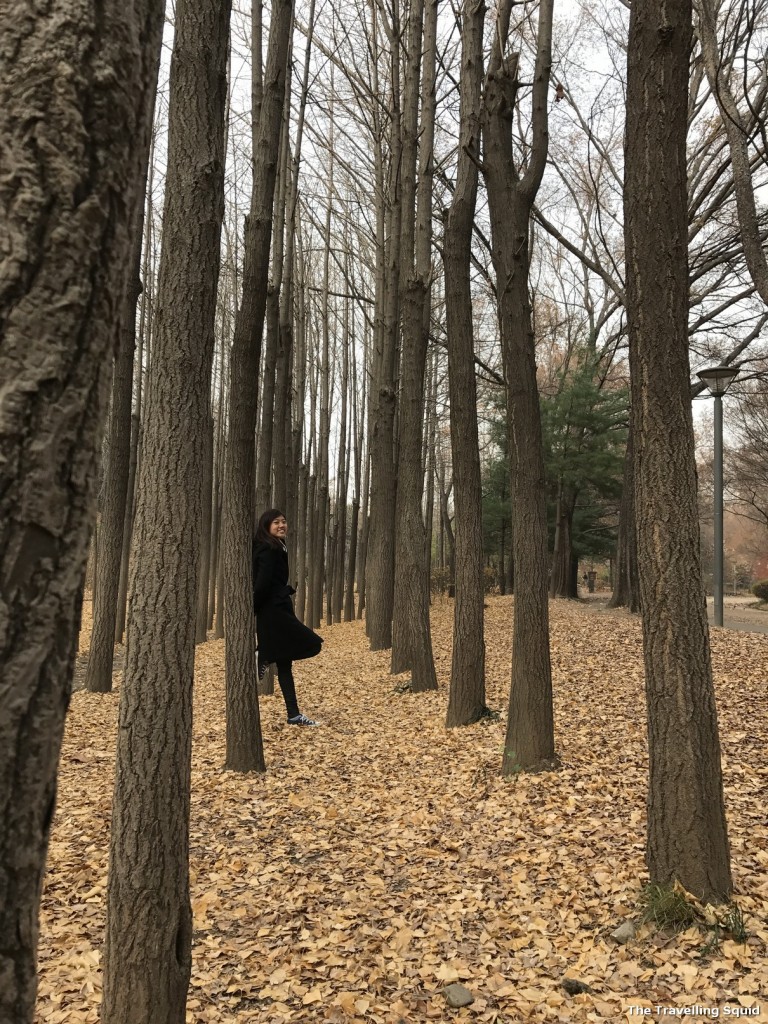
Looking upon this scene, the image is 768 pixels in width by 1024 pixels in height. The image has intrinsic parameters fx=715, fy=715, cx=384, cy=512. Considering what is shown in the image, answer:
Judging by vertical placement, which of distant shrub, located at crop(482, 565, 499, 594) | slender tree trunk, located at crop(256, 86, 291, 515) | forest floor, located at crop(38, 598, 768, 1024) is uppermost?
slender tree trunk, located at crop(256, 86, 291, 515)

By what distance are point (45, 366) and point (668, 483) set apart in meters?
3.20

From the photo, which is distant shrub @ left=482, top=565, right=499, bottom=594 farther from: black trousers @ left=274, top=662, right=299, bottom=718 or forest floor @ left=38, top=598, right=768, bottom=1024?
black trousers @ left=274, top=662, right=299, bottom=718

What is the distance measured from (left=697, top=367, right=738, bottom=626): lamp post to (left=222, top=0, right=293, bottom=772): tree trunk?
8.91m

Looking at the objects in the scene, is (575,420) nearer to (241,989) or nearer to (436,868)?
(436,868)

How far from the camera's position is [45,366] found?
105cm

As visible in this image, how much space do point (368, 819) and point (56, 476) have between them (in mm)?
4734

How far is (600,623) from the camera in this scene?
1427cm

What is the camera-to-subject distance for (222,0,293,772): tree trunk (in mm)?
6070

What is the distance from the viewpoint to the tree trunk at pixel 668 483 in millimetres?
3531

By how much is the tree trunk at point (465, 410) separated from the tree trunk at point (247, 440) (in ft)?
6.34

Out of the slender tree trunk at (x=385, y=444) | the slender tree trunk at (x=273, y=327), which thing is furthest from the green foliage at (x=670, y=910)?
the slender tree trunk at (x=385, y=444)

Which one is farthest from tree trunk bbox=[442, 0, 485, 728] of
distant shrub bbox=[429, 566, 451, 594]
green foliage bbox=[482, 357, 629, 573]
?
distant shrub bbox=[429, 566, 451, 594]

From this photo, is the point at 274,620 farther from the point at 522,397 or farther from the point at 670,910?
the point at 670,910

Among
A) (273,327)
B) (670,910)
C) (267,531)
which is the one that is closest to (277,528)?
(267,531)
